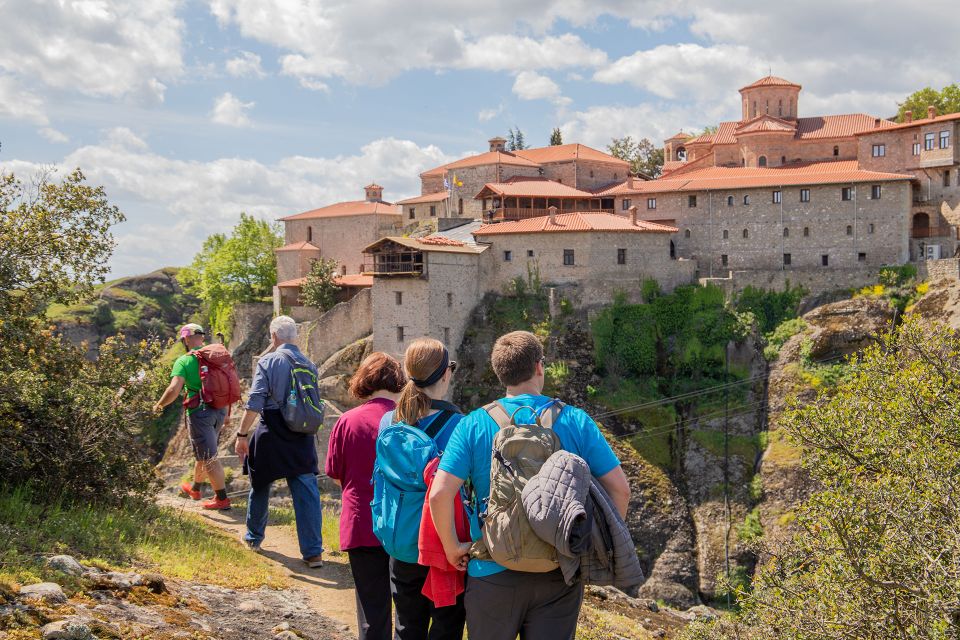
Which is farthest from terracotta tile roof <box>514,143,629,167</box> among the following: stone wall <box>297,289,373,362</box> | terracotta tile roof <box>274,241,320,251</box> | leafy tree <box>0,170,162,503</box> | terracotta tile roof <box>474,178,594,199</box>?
leafy tree <box>0,170,162,503</box>

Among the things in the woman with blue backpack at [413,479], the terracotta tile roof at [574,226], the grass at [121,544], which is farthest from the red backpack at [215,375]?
the terracotta tile roof at [574,226]

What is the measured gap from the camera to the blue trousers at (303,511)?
10.0 metres

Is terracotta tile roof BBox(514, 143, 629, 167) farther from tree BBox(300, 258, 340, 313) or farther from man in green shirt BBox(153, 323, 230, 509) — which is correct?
man in green shirt BBox(153, 323, 230, 509)

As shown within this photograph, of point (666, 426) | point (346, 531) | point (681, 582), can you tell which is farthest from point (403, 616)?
point (666, 426)

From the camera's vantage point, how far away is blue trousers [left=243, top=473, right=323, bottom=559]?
1001 centimetres

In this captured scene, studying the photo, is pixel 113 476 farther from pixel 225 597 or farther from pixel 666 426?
pixel 666 426

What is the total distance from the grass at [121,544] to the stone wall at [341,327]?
3077 cm

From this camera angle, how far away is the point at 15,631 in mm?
6598

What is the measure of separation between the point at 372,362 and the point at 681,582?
31.5 meters

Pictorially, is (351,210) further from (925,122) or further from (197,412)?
(197,412)

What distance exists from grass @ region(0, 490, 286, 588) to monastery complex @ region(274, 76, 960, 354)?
92.1ft

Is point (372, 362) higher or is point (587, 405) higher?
point (372, 362)

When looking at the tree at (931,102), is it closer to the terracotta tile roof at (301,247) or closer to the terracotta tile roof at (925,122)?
the terracotta tile roof at (925,122)

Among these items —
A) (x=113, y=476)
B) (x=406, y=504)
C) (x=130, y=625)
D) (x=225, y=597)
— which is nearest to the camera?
(x=406, y=504)
